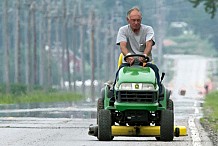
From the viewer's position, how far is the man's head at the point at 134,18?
695 inches

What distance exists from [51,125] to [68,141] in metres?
6.23

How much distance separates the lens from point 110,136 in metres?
17.6

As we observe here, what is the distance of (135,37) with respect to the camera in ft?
59.3

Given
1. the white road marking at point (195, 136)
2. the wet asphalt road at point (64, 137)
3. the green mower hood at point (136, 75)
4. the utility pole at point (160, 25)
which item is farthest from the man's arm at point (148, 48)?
the utility pole at point (160, 25)

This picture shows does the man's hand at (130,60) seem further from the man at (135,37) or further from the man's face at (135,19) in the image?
the man's face at (135,19)

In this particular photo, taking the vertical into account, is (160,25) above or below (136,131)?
below

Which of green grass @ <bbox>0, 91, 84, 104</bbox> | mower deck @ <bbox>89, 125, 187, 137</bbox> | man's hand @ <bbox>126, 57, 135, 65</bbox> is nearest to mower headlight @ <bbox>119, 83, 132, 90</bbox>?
man's hand @ <bbox>126, 57, 135, 65</bbox>

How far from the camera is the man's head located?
17656 mm

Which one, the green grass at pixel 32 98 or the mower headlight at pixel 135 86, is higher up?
the mower headlight at pixel 135 86

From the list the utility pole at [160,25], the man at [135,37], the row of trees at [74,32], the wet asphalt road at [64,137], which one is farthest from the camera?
the utility pole at [160,25]

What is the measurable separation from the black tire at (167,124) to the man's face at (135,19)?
149 centimetres

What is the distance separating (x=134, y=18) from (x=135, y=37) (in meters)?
0.44

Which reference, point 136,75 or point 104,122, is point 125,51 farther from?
point 104,122

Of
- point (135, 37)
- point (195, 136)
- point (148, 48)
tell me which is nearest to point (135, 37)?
point (135, 37)
